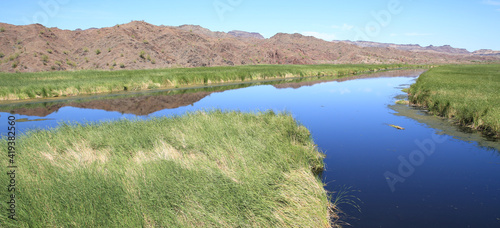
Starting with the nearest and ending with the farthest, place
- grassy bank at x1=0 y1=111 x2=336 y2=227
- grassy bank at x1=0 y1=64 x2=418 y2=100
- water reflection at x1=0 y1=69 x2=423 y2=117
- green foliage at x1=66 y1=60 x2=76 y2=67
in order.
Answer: grassy bank at x1=0 y1=111 x2=336 y2=227
water reflection at x1=0 y1=69 x2=423 y2=117
grassy bank at x1=0 y1=64 x2=418 y2=100
green foliage at x1=66 y1=60 x2=76 y2=67

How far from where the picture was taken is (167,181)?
19.2 feet

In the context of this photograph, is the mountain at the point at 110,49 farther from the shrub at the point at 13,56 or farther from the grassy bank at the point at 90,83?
the grassy bank at the point at 90,83

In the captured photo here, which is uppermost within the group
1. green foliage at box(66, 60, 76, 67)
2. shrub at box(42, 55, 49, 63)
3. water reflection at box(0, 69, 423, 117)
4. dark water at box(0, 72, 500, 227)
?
shrub at box(42, 55, 49, 63)

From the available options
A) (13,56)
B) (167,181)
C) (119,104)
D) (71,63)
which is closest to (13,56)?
(13,56)

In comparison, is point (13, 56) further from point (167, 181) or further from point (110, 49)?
point (167, 181)

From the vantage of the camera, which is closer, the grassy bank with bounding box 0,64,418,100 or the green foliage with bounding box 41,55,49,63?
the grassy bank with bounding box 0,64,418,100

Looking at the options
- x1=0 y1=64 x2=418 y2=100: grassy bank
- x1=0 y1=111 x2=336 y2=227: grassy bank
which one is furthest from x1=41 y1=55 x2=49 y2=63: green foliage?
x1=0 y1=111 x2=336 y2=227: grassy bank

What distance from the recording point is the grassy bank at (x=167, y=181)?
4.93 meters

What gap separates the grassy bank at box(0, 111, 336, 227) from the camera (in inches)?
194

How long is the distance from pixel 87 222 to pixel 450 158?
34.7 feet

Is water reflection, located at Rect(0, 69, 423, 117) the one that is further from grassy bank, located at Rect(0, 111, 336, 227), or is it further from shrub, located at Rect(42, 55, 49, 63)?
shrub, located at Rect(42, 55, 49, 63)

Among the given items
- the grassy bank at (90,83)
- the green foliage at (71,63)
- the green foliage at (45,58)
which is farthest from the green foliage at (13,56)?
the grassy bank at (90,83)

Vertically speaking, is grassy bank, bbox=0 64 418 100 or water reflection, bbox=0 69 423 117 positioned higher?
grassy bank, bbox=0 64 418 100

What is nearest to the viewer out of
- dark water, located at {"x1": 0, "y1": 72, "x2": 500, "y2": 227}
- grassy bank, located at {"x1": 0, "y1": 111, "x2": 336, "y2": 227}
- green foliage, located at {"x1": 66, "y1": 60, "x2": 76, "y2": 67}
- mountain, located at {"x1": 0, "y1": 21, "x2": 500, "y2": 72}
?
grassy bank, located at {"x1": 0, "y1": 111, "x2": 336, "y2": 227}
